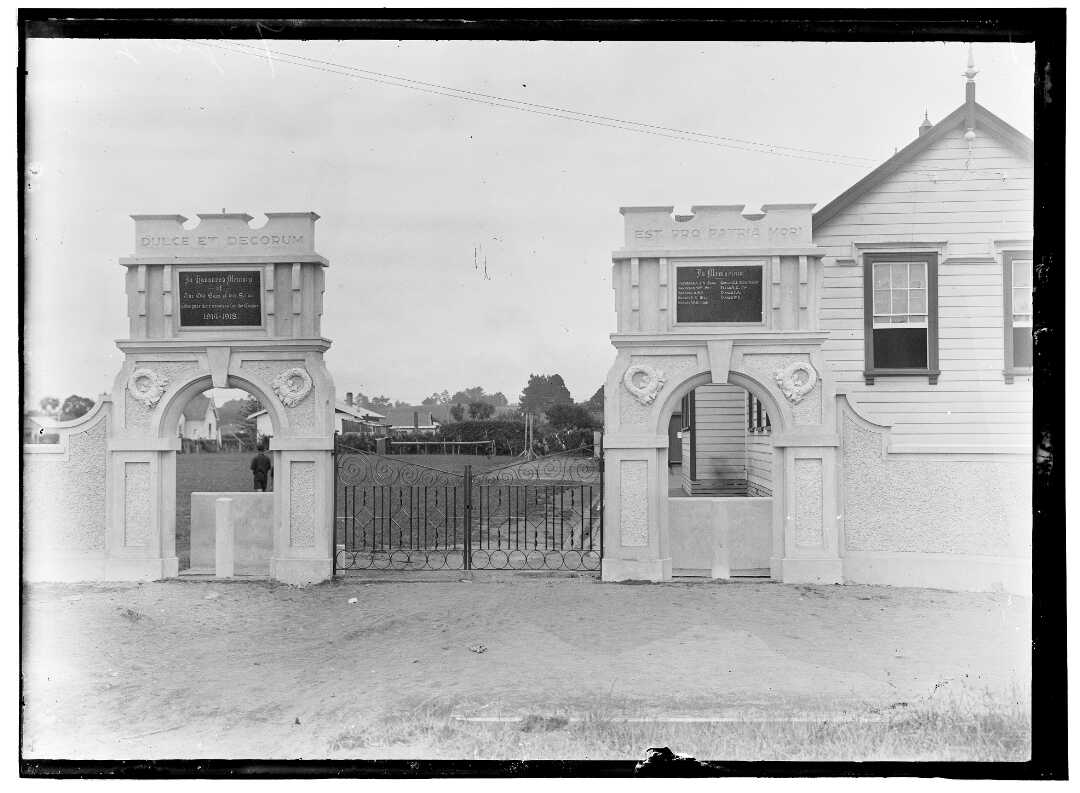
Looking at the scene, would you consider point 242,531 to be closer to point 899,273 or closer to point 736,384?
point 736,384

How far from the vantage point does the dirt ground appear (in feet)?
19.7

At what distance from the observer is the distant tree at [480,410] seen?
16.0 m

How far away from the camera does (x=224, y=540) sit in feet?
30.2

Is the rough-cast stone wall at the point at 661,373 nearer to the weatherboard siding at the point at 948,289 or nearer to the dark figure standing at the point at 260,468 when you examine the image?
the weatherboard siding at the point at 948,289

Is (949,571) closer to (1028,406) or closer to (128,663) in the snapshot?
(1028,406)

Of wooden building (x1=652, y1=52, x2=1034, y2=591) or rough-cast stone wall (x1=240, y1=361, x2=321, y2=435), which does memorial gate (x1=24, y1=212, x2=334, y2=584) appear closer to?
rough-cast stone wall (x1=240, y1=361, x2=321, y2=435)

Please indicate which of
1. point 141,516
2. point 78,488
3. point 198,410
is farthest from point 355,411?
point 198,410

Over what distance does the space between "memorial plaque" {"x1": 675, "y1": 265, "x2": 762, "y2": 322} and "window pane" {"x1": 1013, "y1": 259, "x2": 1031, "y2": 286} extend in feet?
8.35

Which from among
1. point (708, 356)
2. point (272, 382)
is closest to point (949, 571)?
point (708, 356)

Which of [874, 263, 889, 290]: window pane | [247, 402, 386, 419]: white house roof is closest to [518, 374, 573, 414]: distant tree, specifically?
[247, 402, 386, 419]: white house roof

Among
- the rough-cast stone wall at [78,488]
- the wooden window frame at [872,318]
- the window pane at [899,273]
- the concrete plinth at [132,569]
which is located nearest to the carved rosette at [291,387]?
the rough-cast stone wall at [78,488]

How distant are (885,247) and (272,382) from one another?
797cm

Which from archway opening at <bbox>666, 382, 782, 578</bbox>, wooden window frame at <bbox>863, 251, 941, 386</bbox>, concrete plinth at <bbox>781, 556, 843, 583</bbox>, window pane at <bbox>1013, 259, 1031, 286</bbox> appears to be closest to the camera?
window pane at <bbox>1013, 259, 1031, 286</bbox>

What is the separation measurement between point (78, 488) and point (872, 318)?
9.82 metres
